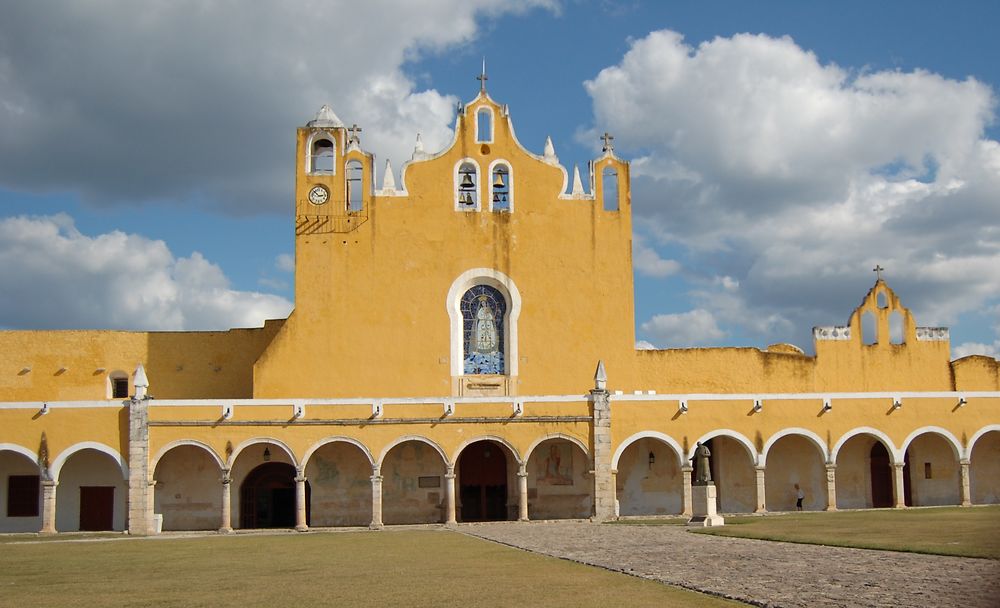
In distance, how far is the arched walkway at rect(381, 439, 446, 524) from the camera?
108ft

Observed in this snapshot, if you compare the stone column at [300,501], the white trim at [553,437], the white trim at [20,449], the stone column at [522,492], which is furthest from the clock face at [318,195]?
the white trim at [20,449]

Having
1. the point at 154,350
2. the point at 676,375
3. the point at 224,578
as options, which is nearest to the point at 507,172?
the point at 676,375

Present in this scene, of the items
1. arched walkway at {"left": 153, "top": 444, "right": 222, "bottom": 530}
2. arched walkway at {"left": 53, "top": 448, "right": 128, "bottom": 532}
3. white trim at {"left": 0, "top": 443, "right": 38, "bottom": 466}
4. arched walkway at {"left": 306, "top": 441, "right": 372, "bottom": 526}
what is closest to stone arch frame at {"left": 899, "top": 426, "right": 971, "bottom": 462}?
arched walkway at {"left": 306, "top": 441, "right": 372, "bottom": 526}

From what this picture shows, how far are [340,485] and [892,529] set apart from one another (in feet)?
52.4

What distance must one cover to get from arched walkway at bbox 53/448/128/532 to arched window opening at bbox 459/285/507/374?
1107 centimetres

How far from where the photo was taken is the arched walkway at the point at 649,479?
3397cm

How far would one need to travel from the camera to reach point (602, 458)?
105 ft

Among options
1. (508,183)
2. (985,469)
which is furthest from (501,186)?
(985,469)

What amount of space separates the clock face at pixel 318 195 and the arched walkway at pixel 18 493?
1126 cm

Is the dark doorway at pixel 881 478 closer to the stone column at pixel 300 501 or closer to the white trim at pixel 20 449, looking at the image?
the stone column at pixel 300 501

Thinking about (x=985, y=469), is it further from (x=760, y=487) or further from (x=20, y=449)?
(x=20, y=449)

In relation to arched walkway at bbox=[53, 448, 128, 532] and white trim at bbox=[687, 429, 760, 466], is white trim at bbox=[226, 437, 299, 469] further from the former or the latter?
white trim at bbox=[687, 429, 760, 466]

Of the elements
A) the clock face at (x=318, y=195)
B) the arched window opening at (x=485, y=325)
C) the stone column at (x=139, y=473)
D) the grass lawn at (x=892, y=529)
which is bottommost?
the grass lawn at (x=892, y=529)

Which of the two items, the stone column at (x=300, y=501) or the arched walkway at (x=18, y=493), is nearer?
the stone column at (x=300, y=501)
